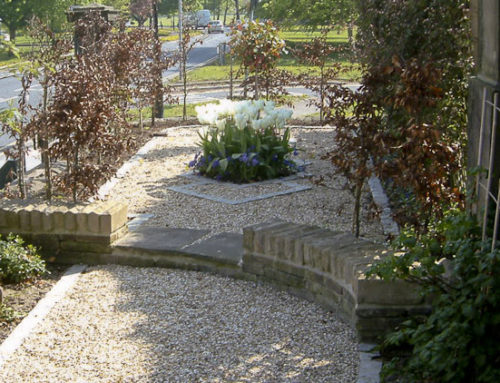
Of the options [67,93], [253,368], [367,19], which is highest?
[367,19]

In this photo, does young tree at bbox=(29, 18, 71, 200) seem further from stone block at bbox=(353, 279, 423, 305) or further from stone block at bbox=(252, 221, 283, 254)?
stone block at bbox=(353, 279, 423, 305)

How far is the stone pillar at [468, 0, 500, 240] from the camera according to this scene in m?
3.95

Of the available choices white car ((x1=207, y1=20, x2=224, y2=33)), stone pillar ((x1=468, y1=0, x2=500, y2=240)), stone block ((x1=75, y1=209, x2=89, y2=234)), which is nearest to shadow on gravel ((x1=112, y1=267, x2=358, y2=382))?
stone block ((x1=75, y1=209, x2=89, y2=234))

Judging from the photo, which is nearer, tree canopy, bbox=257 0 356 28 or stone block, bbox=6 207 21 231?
stone block, bbox=6 207 21 231

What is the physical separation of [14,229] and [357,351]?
3.14 metres

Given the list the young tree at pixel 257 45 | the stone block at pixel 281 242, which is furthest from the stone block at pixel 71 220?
the young tree at pixel 257 45

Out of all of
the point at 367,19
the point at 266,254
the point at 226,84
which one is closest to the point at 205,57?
the point at 226,84

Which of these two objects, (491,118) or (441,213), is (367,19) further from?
(491,118)

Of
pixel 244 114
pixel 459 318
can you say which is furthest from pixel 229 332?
pixel 244 114

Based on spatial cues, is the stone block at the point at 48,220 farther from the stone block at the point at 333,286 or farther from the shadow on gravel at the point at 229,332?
the stone block at the point at 333,286

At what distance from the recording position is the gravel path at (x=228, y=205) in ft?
23.5

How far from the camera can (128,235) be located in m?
6.18

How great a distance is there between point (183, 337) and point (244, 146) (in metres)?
4.62

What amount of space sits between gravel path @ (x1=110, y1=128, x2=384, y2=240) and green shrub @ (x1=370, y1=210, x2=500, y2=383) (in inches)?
86.7
